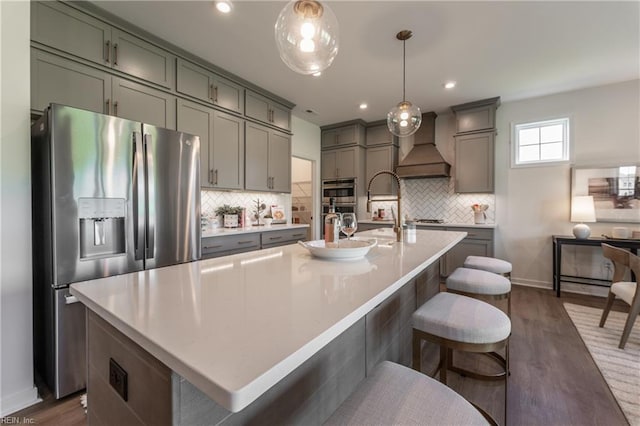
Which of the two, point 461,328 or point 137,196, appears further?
point 137,196

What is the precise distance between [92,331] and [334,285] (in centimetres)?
84

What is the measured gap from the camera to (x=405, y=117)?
104 inches

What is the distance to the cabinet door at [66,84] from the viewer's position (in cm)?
199

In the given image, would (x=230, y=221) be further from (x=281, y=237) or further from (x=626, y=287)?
(x=626, y=287)

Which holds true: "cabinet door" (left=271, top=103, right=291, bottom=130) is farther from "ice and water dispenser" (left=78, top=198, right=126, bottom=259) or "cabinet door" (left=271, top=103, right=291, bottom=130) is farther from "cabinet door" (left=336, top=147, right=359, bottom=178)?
"ice and water dispenser" (left=78, top=198, right=126, bottom=259)

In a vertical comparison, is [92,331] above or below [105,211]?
below

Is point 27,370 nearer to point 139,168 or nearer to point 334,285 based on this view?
point 139,168

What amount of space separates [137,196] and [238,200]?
188cm

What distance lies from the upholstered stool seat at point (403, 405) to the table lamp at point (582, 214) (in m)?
3.96

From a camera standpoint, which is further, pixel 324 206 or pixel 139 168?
pixel 324 206

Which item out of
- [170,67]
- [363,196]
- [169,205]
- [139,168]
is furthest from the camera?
[363,196]

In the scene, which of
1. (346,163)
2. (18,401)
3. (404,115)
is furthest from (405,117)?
(18,401)

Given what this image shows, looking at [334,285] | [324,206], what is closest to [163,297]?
[334,285]

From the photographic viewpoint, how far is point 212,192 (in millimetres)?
3562
